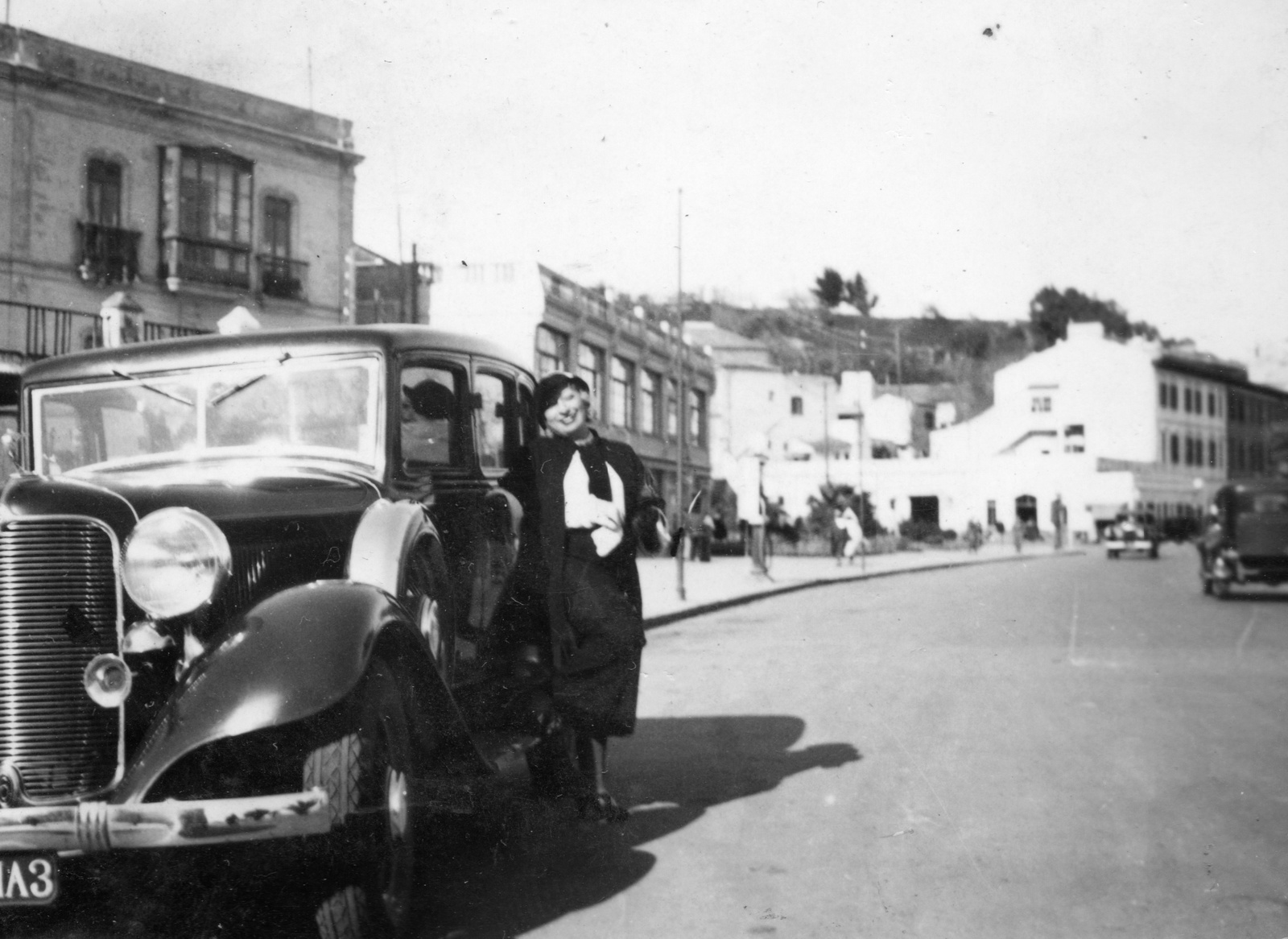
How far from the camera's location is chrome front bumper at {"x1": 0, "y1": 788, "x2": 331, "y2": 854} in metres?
3.04

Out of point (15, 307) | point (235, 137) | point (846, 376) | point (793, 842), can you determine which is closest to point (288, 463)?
point (793, 842)

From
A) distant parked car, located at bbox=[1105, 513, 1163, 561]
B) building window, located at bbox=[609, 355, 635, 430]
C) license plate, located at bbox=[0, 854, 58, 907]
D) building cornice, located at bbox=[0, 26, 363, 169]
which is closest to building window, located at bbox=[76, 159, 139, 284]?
building cornice, located at bbox=[0, 26, 363, 169]

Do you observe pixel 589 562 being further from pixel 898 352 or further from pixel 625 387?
pixel 898 352

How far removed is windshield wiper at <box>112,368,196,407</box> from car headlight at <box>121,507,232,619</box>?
1175 mm

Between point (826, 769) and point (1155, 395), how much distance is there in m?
46.2

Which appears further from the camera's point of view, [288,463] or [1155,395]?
[1155,395]

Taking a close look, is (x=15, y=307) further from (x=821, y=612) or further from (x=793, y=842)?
(x=793, y=842)

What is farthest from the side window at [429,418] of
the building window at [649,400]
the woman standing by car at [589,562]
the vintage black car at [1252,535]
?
the vintage black car at [1252,535]

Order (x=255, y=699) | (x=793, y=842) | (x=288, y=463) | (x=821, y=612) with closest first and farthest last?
(x=255, y=699) → (x=288, y=463) → (x=793, y=842) → (x=821, y=612)

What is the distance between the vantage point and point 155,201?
20.6m

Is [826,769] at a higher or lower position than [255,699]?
lower

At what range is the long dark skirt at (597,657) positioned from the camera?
513 cm

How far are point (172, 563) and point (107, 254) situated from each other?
18.2 metres

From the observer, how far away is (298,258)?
73.9 ft
